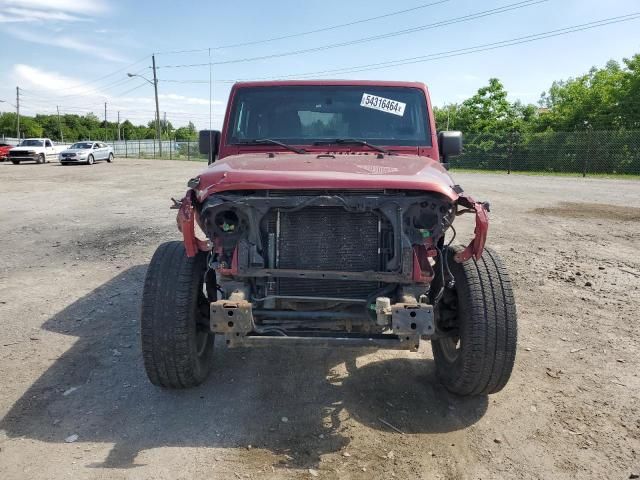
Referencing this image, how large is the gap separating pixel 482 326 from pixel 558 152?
25.3m

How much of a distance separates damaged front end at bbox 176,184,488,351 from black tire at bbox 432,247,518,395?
0.25 metres

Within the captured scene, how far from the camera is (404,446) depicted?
2979 mm

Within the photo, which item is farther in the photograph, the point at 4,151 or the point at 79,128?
the point at 79,128

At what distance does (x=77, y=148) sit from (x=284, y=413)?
32653 millimetres

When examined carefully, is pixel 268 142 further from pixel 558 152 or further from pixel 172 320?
pixel 558 152

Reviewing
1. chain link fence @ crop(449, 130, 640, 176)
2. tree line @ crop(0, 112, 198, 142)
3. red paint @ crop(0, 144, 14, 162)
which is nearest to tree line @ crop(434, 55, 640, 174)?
chain link fence @ crop(449, 130, 640, 176)

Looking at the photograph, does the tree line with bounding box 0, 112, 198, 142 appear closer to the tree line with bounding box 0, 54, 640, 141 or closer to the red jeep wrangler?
the tree line with bounding box 0, 54, 640, 141

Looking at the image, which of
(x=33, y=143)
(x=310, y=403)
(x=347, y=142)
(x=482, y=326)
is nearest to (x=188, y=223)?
(x=310, y=403)

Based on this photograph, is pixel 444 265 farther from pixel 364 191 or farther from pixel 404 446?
pixel 404 446

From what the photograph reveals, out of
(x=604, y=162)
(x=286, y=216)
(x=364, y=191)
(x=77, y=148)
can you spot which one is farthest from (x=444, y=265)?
(x=77, y=148)

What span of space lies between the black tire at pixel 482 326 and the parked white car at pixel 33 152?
110ft

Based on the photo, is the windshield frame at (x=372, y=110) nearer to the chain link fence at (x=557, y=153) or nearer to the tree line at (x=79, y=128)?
the chain link fence at (x=557, y=153)

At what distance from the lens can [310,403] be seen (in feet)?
11.3

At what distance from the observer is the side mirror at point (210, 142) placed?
4586 mm
